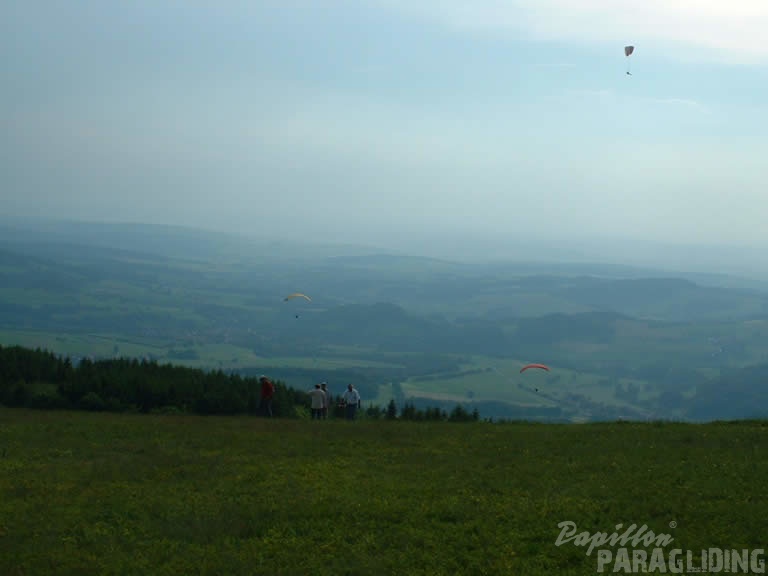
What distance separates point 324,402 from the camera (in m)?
39.2

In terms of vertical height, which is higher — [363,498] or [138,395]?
[363,498]

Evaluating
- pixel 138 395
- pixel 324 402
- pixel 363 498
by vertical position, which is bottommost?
pixel 138 395

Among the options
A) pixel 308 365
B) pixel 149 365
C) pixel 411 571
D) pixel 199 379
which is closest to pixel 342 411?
pixel 199 379

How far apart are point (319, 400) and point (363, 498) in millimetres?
18530

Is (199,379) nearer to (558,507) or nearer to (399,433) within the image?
(399,433)

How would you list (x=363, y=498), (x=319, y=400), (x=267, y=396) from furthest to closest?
(x=267, y=396), (x=319, y=400), (x=363, y=498)

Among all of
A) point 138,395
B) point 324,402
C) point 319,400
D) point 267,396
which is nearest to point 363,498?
point 319,400

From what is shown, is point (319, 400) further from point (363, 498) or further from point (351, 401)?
point (363, 498)

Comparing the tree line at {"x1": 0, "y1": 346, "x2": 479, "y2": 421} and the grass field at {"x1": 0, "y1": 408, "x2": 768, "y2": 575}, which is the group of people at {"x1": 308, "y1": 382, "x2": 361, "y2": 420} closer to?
the tree line at {"x1": 0, "y1": 346, "x2": 479, "y2": 421}

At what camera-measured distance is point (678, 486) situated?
66.9 feet

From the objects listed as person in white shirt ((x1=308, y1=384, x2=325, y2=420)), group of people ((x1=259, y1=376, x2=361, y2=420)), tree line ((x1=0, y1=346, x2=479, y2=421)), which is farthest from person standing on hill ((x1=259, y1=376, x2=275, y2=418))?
person in white shirt ((x1=308, y1=384, x2=325, y2=420))

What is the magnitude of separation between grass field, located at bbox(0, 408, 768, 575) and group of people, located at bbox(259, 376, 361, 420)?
822cm

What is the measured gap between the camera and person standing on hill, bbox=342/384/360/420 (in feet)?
131

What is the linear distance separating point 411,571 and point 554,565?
9.74 ft
